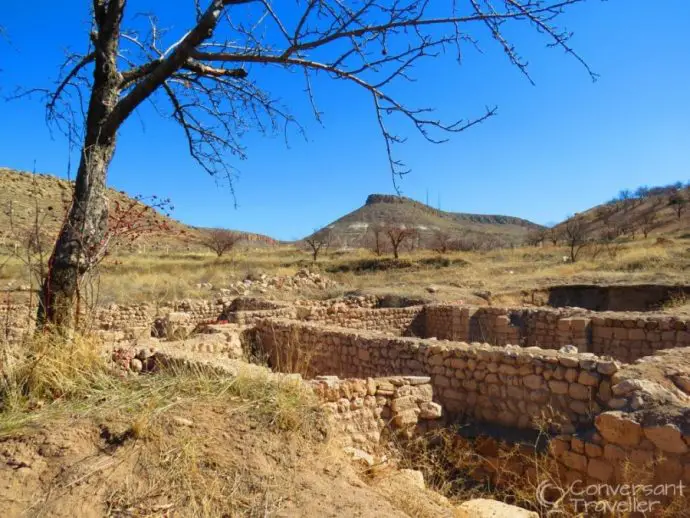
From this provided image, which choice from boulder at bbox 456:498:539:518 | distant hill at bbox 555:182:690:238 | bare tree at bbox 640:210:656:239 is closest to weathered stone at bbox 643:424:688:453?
boulder at bbox 456:498:539:518

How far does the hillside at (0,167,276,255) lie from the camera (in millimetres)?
3902

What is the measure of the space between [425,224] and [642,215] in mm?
27099

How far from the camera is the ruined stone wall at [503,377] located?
473 cm

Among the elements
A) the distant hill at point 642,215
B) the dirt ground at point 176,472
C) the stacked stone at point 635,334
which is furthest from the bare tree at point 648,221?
the dirt ground at point 176,472

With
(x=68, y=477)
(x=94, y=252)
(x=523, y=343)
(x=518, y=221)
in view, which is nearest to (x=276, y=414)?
(x=68, y=477)

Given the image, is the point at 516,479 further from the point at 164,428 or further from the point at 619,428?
the point at 164,428

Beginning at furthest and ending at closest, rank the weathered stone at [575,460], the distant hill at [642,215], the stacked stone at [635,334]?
1. the distant hill at [642,215]
2. the stacked stone at [635,334]
3. the weathered stone at [575,460]

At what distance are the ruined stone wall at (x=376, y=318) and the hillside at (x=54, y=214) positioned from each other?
384 centimetres

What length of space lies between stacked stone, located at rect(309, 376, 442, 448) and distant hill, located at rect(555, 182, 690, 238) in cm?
4438

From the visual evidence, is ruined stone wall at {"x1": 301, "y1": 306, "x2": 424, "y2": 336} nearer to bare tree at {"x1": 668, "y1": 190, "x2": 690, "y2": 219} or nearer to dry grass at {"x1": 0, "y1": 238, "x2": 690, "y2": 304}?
dry grass at {"x1": 0, "y1": 238, "x2": 690, "y2": 304}

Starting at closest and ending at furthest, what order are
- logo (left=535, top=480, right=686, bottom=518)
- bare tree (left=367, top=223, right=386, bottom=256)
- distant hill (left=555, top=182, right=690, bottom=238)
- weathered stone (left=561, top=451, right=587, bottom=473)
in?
logo (left=535, top=480, right=686, bottom=518) → weathered stone (left=561, top=451, right=587, bottom=473) → bare tree (left=367, top=223, right=386, bottom=256) → distant hill (left=555, top=182, right=690, bottom=238)

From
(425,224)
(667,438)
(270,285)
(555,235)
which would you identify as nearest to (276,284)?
(270,285)

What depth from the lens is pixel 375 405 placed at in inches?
186

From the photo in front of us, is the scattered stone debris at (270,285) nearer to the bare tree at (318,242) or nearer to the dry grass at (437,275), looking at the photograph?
the dry grass at (437,275)
